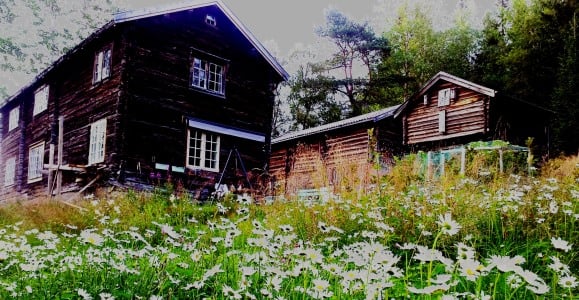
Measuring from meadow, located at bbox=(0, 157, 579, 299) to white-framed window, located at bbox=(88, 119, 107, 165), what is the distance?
5.10 meters

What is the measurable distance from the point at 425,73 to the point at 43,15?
26569 millimetres

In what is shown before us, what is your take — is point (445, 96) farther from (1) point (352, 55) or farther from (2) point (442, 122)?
(1) point (352, 55)

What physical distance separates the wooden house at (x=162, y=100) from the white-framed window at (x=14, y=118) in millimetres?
5200

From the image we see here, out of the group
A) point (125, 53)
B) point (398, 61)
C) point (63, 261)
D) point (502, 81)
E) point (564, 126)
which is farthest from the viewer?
point (398, 61)

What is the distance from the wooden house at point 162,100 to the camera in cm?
1405

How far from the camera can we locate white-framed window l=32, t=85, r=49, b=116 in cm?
1985

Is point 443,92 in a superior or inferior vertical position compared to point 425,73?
inferior

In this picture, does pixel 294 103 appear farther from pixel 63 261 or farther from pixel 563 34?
pixel 63 261

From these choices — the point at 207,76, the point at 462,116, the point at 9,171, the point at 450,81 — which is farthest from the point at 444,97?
the point at 9,171

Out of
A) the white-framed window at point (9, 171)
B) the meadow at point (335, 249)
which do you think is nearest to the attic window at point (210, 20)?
the meadow at point (335, 249)

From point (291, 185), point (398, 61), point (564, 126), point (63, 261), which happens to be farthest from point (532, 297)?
point (398, 61)

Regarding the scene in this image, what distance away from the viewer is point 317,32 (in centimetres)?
3731

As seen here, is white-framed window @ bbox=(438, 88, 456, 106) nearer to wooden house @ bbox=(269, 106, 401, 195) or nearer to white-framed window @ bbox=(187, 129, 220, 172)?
wooden house @ bbox=(269, 106, 401, 195)

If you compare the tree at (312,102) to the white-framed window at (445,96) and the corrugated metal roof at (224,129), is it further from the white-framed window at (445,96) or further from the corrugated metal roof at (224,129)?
the corrugated metal roof at (224,129)
